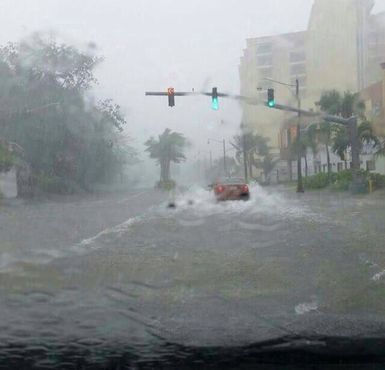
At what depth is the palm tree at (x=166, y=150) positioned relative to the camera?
26.4 meters

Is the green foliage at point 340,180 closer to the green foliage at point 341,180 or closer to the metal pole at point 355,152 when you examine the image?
the green foliage at point 341,180

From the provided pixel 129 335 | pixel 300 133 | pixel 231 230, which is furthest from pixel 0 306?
pixel 300 133

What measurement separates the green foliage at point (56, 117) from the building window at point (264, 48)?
11535 millimetres

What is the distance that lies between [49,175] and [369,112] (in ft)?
65.5

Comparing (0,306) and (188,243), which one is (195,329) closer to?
(0,306)

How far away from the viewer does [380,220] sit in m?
19.0

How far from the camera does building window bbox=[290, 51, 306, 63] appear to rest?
115ft

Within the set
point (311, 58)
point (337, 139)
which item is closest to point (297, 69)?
point (311, 58)

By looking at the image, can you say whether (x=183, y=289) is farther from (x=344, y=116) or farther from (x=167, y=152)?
(x=344, y=116)

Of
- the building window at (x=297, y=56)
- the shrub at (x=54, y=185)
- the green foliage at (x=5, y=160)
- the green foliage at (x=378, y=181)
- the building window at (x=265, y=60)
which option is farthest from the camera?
the shrub at (x=54, y=185)

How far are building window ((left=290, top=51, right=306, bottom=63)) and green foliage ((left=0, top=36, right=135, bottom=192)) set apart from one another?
12.1 m

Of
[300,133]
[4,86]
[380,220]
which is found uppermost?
[4,86]

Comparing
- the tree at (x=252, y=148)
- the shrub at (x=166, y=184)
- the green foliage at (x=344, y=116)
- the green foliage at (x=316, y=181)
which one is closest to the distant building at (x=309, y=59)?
the tree at (x=252, y=148)

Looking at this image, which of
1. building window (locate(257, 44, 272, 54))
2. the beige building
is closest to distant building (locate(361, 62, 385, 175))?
the beige building
